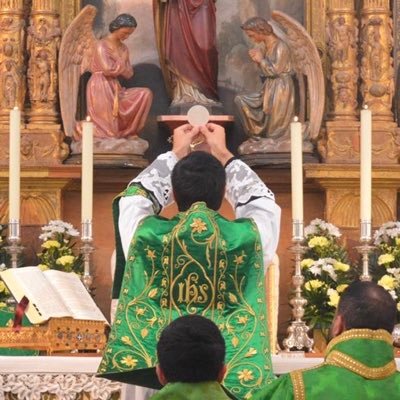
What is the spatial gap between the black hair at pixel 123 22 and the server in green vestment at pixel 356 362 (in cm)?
631

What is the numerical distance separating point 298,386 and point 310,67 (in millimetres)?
6379

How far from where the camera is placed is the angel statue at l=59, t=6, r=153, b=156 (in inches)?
455

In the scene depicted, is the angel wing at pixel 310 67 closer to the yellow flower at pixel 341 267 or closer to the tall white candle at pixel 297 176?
the yellow flower at pixel 341 267

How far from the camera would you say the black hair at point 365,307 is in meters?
5.41

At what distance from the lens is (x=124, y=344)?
679 centimetres

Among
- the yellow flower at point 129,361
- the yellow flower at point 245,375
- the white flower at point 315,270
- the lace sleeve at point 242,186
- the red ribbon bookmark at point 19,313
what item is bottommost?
the yellow flower at point 245,375

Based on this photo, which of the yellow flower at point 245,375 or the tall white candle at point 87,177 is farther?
the tall white candle at point 87,177

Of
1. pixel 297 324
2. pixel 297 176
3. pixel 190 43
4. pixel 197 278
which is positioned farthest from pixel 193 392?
pixel 190 43

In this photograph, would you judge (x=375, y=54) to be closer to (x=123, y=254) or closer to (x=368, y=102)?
(x=368, y=102)

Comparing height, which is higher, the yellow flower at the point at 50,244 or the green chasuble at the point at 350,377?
the yellow flower at the point at 50,244

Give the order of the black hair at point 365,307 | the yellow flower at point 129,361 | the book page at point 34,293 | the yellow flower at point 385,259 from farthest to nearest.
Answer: the yellow flower at point 385,259, the book page at point 34,293, the yellow flower at point 129,361, the black hair at point 365,307

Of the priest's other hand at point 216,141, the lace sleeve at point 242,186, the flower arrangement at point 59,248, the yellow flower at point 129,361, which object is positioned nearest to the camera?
the yellow flower at point 129,361

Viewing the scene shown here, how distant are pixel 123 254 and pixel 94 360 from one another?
549mm

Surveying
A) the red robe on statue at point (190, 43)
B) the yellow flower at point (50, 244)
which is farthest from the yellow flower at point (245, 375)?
the red robe on statue at point (190, 43)
